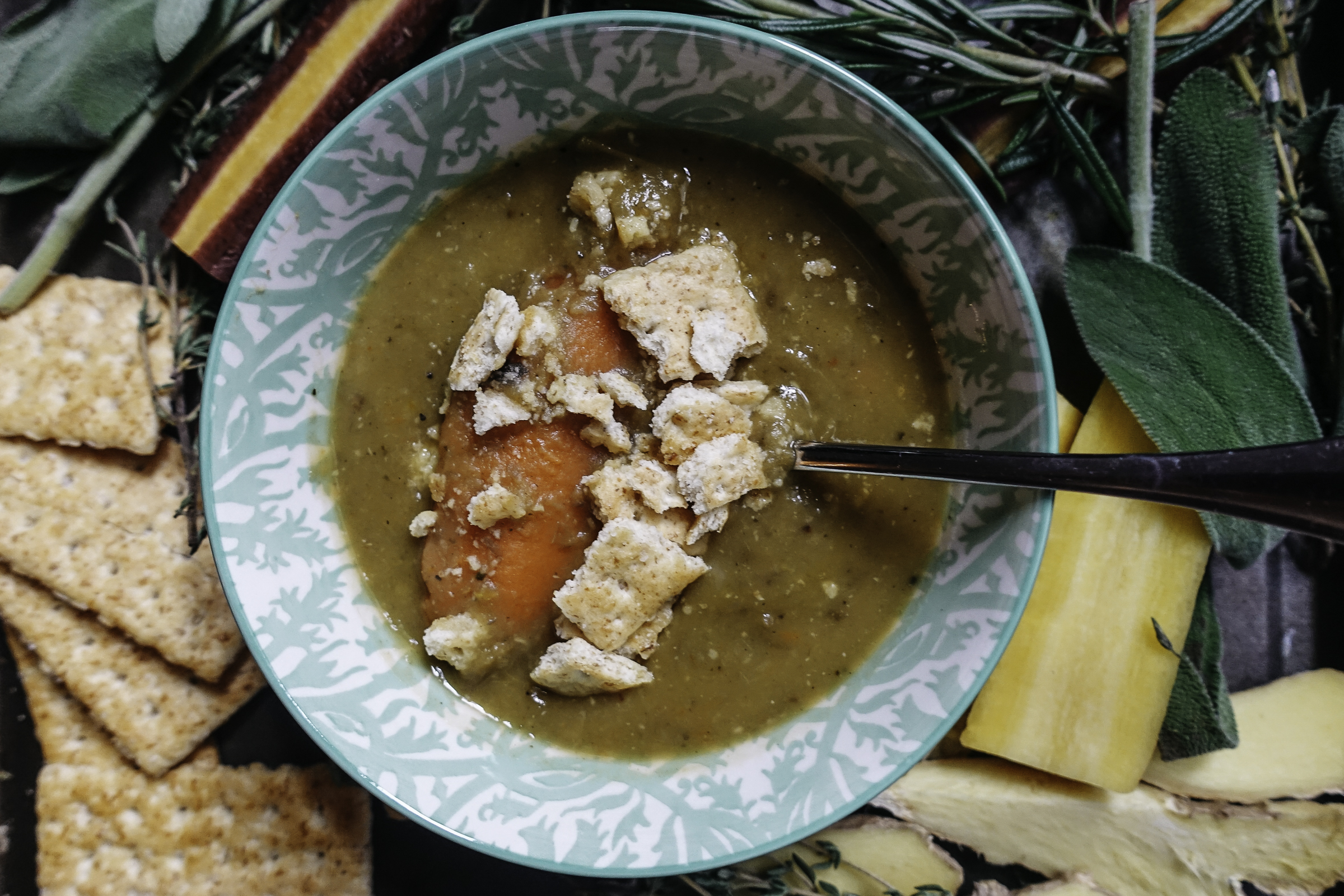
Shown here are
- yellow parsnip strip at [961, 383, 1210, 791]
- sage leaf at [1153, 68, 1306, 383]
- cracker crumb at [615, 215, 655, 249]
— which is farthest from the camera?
yellow parsnip strip at [961, 383, 1210, 791]

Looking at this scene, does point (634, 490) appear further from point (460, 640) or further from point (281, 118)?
point (281, 118)

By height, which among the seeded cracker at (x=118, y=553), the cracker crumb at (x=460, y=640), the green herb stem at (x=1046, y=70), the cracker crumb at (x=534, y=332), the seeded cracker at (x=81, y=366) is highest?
the green herb stem at (x=1046, y=70)

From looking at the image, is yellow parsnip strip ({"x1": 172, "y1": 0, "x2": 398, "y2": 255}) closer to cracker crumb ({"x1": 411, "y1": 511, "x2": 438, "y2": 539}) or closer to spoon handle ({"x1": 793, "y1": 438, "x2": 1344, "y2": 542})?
cracker crumb ({"x1": 411, "y1": 511, "x2": 438, "y2": 539})

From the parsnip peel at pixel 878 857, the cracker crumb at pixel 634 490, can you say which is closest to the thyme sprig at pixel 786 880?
the parsnip peel at pixel 878 857

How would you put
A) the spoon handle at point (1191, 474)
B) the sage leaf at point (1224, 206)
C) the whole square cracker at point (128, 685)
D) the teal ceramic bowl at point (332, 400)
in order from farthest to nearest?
1. the whole square cracker at point (128, 685)
2. the sage leaf at point (1224, 206)
3. the teal ceramic bowl at point (332, 400)
4. the spoon handle at point (1191, 474)

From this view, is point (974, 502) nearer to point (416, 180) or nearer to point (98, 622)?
point (416, 180)

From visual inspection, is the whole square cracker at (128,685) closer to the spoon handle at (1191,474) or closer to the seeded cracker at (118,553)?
the seeded cracker at (118,553)

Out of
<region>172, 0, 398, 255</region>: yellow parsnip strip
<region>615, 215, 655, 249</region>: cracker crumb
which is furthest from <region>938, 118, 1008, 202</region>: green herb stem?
<region>172, 0, 398, 255</region>: yellow parsnip strip
